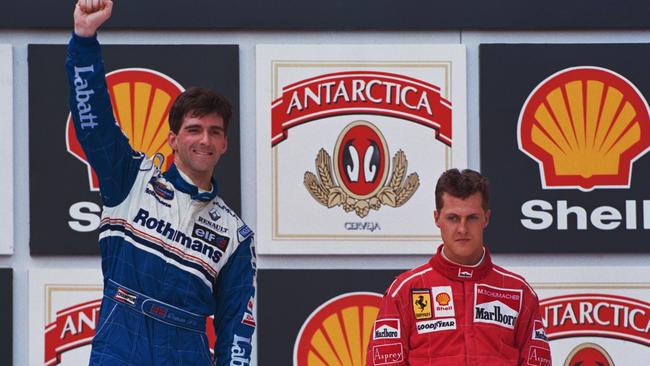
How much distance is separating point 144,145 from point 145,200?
3.94 feet

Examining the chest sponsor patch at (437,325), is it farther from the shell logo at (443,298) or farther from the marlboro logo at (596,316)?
the marlboro logo at (596,316)

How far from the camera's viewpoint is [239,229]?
2885mm

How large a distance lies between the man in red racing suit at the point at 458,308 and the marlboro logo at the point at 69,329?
39.6 inches

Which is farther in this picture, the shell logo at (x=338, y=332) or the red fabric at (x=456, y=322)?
the shell logo at (x=338, y=332)

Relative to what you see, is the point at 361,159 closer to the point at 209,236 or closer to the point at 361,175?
the point at 361,175

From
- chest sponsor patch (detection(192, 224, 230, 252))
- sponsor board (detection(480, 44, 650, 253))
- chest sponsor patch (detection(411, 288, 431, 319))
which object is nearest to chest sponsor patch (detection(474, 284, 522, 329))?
chest sponsor patch (detection(411, 288, 431, 319))

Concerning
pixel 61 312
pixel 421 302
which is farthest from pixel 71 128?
pixel 421 302

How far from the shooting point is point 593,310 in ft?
13.0

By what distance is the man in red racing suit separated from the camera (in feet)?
10.3

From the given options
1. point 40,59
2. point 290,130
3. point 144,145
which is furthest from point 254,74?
point 40,59

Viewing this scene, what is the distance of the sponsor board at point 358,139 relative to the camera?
12.8 ft

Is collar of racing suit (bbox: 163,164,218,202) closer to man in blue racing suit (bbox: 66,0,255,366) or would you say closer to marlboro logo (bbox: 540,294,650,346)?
man in blue racing suit (bbox: 66,0,255,366)

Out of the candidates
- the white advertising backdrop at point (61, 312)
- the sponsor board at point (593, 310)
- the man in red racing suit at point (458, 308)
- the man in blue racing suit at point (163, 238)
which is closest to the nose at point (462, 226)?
the man in red racing suit at point (458, 308)
